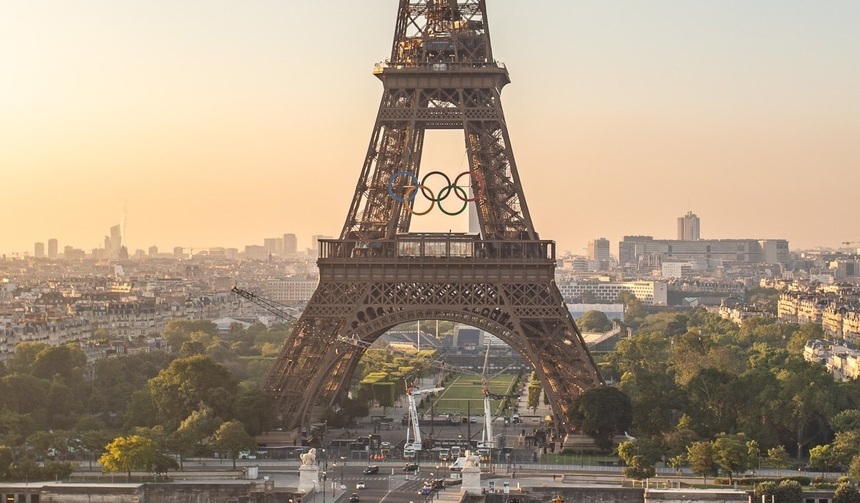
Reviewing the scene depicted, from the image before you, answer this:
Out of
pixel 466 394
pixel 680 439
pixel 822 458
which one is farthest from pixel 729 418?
pixel 466 394

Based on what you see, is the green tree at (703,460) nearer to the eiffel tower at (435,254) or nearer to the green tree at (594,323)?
the eiffel tower at (435,254)

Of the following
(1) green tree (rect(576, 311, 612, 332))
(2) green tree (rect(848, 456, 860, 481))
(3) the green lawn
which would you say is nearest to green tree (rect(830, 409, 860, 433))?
(2) green tree (rect(848, 456, 860, 481))

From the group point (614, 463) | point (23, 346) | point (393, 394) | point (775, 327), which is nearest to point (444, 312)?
point (614, 463)

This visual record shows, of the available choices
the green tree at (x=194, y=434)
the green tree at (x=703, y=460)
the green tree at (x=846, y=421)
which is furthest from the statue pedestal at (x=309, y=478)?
the green tree at (x=846, y=421)

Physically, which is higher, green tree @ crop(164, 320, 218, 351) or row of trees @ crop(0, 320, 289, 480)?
green tree @ crop(164, 320, 218, 351)

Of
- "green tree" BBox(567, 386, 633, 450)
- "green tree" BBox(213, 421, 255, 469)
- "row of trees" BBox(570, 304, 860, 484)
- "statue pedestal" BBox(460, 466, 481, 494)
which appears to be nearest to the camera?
"statue pedestal" BBox(460, 466, 481, 494)

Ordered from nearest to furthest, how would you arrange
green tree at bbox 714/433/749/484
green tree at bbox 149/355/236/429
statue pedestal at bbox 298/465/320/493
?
1. statue pedestal at bbox 298/465/320/493
2. green tree at bbox 714/433/749/484
3. green tree at bbox 149/355/236/429

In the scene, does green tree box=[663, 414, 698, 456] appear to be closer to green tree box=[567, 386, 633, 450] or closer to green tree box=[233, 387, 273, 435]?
green tree box=[567, 386, 633, 450]

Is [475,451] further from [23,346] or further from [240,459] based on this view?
[23,346]
